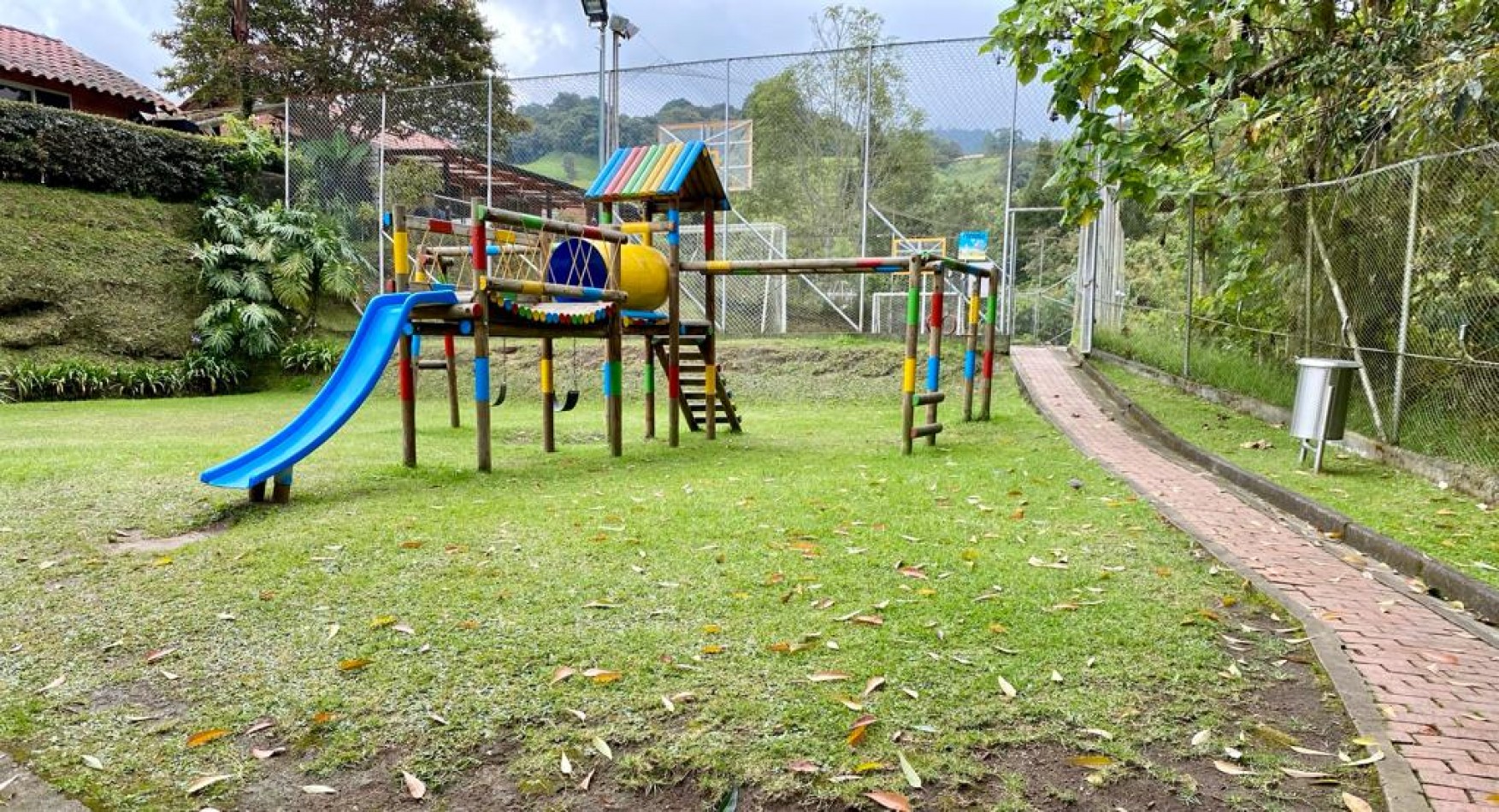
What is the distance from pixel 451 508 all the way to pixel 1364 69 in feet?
23.2

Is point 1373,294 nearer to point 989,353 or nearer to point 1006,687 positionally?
point 989,353

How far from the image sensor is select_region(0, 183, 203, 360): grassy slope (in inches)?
515

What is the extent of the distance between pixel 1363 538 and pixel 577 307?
569cm

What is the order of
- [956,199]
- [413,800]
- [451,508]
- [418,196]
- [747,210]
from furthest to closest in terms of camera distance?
1. [418,196]
2. [747,210]
3. [956,199]
4. [451,508]
5. [413,800]

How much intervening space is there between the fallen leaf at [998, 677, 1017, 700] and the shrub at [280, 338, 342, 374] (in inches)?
564

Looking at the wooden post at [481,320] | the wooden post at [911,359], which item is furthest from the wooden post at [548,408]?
the wooden post at [911,359]

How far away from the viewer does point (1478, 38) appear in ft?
17.7

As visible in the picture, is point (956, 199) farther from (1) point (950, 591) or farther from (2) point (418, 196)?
(1) point (950, 591)

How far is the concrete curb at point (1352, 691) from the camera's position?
215cm

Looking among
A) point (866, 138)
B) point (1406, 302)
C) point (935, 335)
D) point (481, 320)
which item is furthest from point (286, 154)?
point (1406, 302)

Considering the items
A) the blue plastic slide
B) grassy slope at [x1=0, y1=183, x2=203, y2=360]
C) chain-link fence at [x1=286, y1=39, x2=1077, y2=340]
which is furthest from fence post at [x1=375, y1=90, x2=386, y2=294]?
the blue plastic slide

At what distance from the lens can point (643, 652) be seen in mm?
2963

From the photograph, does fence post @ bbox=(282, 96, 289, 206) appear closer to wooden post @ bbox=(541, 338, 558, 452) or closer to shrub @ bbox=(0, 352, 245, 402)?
shrub @ bbox=(0, 352, 245, 402)

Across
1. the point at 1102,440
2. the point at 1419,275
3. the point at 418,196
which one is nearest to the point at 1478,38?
the point at 1419,275
